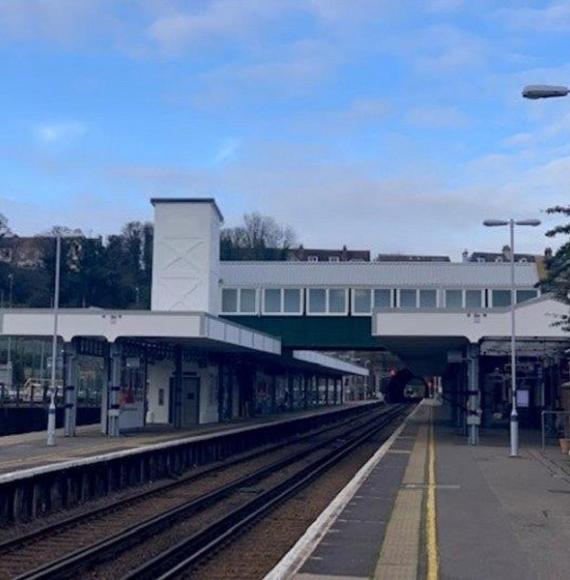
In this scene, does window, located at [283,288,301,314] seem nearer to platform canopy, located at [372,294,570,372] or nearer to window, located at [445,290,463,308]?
window, located at [445,290,463,308]

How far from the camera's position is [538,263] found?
5541 cm

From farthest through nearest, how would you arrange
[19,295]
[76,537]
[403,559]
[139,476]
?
1. [19,295]
2. [139,476]
3. [76,537]
4. [403,559]

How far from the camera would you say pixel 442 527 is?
15.1 meters

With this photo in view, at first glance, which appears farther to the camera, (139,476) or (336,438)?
(336,438)

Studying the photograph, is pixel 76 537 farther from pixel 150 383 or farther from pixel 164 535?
pixel 150 383

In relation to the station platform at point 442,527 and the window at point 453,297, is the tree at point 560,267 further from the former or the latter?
the window at point 453,297

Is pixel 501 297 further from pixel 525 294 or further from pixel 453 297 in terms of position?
pixel 453 297

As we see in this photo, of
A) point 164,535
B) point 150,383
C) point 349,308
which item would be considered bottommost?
point 164,535

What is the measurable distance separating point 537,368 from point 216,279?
15010 mm

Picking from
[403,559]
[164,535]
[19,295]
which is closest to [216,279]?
[164,535]

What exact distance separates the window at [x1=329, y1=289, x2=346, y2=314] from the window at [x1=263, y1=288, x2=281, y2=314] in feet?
8.76

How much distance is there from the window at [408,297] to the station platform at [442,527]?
25.5 meters

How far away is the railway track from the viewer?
1366 cm

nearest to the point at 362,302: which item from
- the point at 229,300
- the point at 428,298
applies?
the point at 428,298
